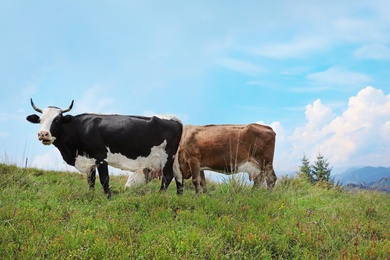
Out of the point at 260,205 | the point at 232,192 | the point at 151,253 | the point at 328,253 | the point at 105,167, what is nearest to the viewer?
the point at 151,253

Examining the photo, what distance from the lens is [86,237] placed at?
603 cm

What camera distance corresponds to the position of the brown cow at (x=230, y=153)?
37.5ft

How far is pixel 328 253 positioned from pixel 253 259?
1.45 m

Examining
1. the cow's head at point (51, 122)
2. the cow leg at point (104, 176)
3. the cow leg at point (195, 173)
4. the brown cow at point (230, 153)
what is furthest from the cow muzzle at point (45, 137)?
the cow leg at point (195, 173)

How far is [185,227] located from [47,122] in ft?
16.9

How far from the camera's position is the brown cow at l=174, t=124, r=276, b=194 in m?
11.4

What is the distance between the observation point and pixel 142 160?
10.7 m

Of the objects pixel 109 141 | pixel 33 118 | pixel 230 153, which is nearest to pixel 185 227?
pixel 109 141

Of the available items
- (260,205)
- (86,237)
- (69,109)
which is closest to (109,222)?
(86,237)

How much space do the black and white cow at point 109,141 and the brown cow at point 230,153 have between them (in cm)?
68

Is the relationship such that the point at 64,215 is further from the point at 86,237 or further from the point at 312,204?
the point at 312,204

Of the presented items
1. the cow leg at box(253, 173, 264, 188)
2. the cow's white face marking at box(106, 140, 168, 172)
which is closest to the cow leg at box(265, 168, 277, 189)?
the cow leg at box(253, 173, 264, 188)

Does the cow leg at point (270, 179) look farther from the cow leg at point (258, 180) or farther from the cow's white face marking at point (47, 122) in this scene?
the cow's white face marking at point (47, 122)

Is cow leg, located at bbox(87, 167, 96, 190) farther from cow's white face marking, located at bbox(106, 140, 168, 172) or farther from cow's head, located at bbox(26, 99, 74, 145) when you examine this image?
cow's head, located at bbox(26, 99, 74, 145)
